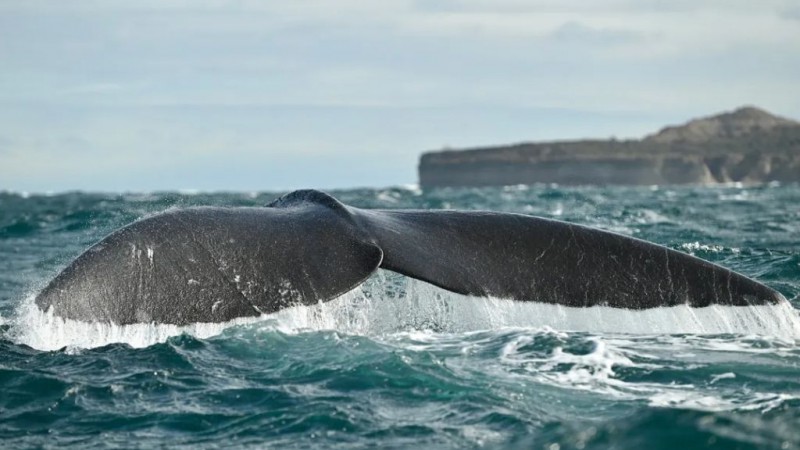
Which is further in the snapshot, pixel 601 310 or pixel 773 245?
pixel 773 245

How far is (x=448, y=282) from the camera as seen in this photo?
5.97m

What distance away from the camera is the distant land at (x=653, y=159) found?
133250 millimetres

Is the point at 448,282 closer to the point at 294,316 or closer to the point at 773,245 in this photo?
the point at 294,316

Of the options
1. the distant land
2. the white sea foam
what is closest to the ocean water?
the white sea foam

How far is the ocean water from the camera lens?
17.4ft

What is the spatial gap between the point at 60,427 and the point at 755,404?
320cm

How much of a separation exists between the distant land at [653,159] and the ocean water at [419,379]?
12628 cm

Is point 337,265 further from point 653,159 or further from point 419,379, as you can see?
point 653,159

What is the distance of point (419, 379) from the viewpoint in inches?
245

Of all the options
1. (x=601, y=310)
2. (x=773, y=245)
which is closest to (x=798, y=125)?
(x=773, y=245)

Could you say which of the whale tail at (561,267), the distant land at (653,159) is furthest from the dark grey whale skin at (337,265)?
the distant land at (653,159)

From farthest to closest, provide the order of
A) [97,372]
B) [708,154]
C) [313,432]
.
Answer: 1. [708,154]
2. [97,372]
3. [313,432]

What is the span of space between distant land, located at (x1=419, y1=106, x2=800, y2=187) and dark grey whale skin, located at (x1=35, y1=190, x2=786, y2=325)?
12681 cm

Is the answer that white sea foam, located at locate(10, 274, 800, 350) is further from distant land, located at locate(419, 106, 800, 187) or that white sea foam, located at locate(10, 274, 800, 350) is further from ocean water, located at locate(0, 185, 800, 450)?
distant land, located at locate(419, 106, 800, 187)
